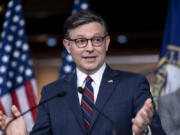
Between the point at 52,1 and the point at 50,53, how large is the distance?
2.54 ft

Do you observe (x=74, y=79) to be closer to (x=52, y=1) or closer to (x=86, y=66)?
(x=86, y=66)

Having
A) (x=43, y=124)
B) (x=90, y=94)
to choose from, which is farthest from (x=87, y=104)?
(x=43, y=124)

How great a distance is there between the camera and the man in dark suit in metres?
1.73

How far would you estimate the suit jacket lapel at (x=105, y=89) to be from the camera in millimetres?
1757

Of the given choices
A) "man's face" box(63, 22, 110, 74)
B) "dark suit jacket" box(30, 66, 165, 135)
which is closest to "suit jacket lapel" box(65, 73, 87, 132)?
"dark suit jacket" box(30, 66, 165, 135)

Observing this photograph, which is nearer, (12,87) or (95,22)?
(95,22)

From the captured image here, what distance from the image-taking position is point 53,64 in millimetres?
Result: 4688

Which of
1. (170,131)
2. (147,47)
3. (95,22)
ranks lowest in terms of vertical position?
(170,131)

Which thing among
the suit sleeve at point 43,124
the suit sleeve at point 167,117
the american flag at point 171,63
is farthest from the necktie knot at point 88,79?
the american flag at point 171,63

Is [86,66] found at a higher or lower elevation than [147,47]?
higher

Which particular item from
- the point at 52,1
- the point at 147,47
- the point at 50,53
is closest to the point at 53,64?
the point at 50,53

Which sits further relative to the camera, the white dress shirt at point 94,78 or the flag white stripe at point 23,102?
the flag white stripe at point 23,102

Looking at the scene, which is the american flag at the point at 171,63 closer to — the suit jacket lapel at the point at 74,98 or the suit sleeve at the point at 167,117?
the suit sleeve at the point at 167,117

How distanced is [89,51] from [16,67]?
6.65 ft
